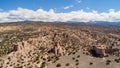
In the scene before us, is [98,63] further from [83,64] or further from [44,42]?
[44,42]

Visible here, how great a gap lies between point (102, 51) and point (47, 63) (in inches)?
487

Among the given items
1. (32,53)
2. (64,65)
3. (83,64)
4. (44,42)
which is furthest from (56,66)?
(44,42)

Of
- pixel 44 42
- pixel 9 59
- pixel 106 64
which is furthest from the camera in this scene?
pixel 44 42

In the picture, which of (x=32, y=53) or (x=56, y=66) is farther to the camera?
(x=32, y=53)

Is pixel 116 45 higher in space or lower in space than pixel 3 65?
higher

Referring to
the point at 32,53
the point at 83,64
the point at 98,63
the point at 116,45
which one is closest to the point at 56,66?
the point at 83,64

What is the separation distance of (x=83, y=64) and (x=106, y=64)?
4714 millimetres

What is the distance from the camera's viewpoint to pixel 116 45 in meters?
50.2

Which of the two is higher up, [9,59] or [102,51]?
[102,51]

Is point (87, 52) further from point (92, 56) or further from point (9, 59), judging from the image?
point (9, 59)

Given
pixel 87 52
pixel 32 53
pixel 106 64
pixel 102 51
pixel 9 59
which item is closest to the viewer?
pixel 106 64

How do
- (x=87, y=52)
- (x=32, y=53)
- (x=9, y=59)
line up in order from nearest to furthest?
1. (x=87, y=52)
2. (x=9, y=59)
3. (x=32, y=53)

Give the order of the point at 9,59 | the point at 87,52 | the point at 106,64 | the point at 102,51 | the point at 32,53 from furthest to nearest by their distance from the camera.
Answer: the point at 32,53 → the point at 9,59 → the point at 87,52 → the point at 102,51 → the point at 106,64

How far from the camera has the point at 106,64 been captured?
4350 cm
